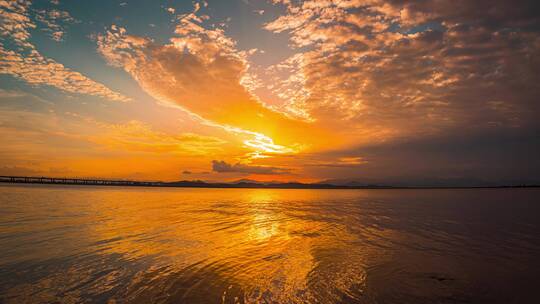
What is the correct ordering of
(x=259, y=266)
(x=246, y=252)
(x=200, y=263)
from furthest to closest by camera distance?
(x=246, y=252) < (x=200, y=263) < (x=259, y=266)

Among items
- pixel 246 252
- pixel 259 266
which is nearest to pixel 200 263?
pixel 259 266

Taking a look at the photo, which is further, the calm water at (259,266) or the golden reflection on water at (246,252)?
the golden reflection on water at (246,252)

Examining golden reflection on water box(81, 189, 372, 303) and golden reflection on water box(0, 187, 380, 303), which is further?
golden reflection on water box(81, 189, 372, 303)

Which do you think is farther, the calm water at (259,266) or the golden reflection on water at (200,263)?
the golden reflection on water at (200,263)

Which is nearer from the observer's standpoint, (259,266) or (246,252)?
(259,266)

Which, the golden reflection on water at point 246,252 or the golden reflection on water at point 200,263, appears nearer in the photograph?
the golden reflection on water at point 200,263

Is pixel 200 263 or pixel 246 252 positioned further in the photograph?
pixel 246 252

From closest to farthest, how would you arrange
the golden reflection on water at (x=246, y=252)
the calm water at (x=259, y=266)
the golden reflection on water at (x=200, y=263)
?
1. the calm water at (x=259, y=266)
2. the golden reflection on water at (x=200, y=263)
3. the golden reflection on water at (x=246, y=252)

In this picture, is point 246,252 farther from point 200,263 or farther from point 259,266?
point 200,263

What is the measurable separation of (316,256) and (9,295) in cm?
1292

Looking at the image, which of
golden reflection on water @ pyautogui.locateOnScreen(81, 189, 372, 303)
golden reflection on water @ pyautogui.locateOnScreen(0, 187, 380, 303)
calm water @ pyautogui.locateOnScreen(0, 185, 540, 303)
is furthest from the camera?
golden reflection on water @ pyautogui.locateOnScreen(81, 189, 372, 303)

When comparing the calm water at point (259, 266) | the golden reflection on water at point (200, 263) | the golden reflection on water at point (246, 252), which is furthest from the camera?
the golden reflection on water at point (246, 252)

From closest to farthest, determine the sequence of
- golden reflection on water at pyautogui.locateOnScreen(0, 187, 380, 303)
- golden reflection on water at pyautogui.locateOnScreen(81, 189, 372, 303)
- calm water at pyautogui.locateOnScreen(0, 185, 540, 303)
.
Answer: calm water at pyautogui.locateOnScreen(0, 185, 540, 303), golden reflection on water at pyautogui.locateOnScreen(0, 187, 380, 303), golden reflection on water at pyautogui.locateOnScreen(81, 189, 372, 303)

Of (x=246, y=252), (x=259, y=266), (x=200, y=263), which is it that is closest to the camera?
(x=259, y=266)
